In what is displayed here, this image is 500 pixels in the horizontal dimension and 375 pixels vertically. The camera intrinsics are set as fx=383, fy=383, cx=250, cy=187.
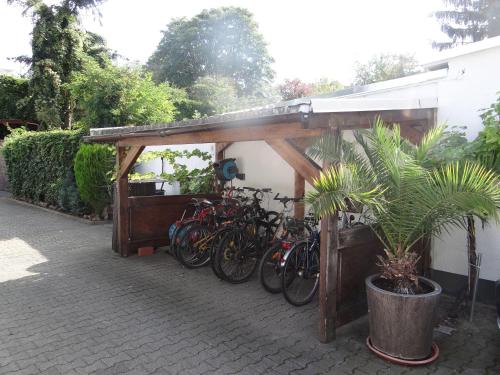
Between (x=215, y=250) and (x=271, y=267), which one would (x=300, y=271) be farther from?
(x=215, y=250)

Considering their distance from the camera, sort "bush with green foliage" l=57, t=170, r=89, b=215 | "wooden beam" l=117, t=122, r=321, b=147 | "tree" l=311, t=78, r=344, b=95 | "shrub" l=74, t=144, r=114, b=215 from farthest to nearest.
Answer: "tree" l=311, t=78, r=344, b=95 < "bush with green foliage" l=57, t=170, r=89, b=215 < "shrub" l=74, t=144, r=114, b=215 < "wooden beam" l=117, t=122, r=321, b=147

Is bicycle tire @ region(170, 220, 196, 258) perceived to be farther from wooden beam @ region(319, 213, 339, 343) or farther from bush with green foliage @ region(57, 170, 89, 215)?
bush with green foliage @ region(57, 170, 89, 215)

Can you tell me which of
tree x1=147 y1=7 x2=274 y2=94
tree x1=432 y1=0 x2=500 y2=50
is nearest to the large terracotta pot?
tree x1=432 y1=0 x2=500 y2=50

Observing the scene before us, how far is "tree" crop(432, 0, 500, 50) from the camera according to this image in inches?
811

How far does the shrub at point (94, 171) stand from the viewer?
31.2ft

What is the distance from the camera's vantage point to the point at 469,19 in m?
21.3

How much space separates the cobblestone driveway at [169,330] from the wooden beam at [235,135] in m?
1.96

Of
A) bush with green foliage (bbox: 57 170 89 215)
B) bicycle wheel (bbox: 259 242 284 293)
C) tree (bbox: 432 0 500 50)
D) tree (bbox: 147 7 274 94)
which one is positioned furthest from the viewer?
Result: tree (bbox: 147 7 274 94)

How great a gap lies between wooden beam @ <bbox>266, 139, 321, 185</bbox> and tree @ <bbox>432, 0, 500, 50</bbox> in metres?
22.3

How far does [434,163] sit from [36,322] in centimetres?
433

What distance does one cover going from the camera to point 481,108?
432cm

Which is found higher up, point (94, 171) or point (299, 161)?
point (299, 161)

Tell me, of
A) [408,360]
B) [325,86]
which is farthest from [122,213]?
[325,86]

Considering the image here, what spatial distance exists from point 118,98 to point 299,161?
349 inches
